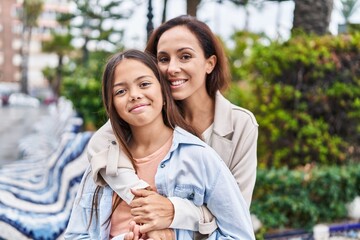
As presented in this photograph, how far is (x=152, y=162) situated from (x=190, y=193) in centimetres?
19

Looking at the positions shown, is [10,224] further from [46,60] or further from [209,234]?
[46,60]

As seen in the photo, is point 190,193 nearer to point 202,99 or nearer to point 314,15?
point 202,99

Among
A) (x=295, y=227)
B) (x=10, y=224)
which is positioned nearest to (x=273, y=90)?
(x=295, y=227)

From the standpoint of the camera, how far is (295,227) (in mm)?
4703

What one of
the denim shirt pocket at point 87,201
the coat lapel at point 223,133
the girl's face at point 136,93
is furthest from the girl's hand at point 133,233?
the coat lapel at point 223,133

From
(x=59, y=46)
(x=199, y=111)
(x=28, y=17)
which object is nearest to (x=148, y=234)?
(x=199, y=111)

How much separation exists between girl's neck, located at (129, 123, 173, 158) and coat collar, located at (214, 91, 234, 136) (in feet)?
1.02

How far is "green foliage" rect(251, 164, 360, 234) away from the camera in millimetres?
4629

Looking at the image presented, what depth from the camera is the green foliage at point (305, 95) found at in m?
5.04

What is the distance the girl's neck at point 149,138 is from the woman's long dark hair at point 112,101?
0.03 m

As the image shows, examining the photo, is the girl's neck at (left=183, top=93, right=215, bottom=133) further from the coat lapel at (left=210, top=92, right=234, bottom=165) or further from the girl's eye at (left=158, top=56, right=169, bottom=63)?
the girl's eye at (left=158, top=56, right=169, bottom=63)

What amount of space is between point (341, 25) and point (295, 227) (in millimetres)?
2705

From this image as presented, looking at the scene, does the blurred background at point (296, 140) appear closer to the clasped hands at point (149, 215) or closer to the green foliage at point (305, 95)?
the green foliage at point (305, 95)

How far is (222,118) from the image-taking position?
211cm
